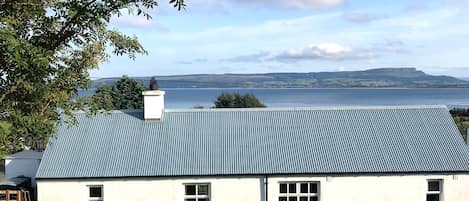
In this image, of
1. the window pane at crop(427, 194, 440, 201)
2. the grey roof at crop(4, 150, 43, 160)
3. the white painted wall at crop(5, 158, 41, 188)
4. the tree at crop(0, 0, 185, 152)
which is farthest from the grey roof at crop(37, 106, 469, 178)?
the tree at crop(0, 0, 185, 152)

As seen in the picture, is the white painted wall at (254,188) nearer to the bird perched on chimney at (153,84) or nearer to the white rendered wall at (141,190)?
the white rendered wall at (141,190)

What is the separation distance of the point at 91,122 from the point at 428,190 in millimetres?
12392

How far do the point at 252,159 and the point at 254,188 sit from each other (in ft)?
3.52

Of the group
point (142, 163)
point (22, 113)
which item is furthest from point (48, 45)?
point (142, 163)

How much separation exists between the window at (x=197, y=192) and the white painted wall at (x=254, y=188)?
0.64 ft

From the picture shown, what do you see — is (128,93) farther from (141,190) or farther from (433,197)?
(433,197)

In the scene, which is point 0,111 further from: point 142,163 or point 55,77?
point 142,163

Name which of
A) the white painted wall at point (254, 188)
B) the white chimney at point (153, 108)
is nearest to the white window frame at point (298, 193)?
the white painted wall at point (254, 188)

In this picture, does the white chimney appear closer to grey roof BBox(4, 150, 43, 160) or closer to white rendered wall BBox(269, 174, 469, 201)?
grey roof BBox(4, 150, 43, 160)

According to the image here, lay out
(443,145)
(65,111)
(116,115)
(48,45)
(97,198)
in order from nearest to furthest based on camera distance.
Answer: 1. (48,45)
2. (65,111)
3. (97,198)
4. (443,145)
5. (116,115)

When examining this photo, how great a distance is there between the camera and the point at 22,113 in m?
7.25

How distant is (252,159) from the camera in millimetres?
20719

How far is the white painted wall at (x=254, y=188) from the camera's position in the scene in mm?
20031

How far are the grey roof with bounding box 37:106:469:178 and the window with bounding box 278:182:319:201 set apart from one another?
0.54 meters
